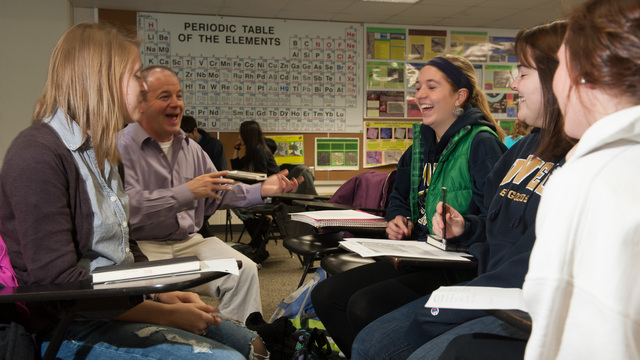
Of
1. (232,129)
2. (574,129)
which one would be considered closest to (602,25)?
(574,129)

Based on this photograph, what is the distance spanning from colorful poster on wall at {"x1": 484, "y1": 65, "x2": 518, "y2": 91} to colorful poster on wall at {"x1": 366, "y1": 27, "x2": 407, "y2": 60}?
125cm

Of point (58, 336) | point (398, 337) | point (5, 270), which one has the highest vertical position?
point (5, 270)

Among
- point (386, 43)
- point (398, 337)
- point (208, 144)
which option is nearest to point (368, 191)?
point (398, 337)

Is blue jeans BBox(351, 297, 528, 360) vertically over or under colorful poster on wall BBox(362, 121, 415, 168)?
under

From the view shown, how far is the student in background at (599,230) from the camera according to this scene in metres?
A: 0.60

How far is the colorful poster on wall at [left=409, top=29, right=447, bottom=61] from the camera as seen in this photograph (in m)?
6.39

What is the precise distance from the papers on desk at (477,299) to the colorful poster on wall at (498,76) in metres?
6.25

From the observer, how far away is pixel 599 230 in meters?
0.61

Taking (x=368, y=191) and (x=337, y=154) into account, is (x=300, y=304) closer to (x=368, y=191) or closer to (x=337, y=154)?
(x=368, y=191)

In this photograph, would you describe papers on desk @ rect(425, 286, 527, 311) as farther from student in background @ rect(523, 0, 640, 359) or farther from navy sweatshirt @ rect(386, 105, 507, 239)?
navy sweatshirt @ rect(386, 105, 507, 239)

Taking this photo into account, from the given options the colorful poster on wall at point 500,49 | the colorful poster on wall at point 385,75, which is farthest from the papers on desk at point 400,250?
the colorful poster on wall at point 500,49

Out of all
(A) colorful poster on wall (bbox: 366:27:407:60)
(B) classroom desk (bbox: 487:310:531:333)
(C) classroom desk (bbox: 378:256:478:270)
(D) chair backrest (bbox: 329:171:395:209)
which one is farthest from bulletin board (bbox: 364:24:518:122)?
(B) classroom desk (bbox: 487:310:531:333)

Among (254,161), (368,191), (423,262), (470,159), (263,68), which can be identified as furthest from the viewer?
(263,68)

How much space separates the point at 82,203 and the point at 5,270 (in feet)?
0.69
